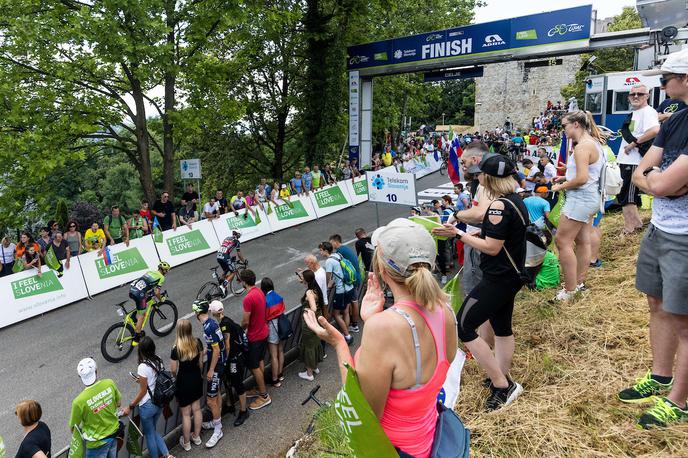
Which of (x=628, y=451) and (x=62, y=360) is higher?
(x=628, y=451)

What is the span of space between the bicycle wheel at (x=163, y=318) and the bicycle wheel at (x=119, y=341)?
619 mm

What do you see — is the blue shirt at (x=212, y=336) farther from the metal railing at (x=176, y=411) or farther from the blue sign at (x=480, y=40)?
the blue sign at (x=480, y=40)

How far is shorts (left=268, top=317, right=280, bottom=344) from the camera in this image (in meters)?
7.12

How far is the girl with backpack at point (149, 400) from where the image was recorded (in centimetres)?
561

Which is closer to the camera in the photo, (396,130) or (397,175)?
(397,175)

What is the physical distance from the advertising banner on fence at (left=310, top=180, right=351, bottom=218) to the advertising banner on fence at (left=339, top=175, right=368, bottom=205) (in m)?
0.27

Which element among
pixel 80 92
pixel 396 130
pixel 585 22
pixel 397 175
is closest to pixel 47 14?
pixel 80 92

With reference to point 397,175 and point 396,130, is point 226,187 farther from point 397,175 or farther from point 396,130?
point 397,175

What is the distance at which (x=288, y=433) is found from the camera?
6.04 metres

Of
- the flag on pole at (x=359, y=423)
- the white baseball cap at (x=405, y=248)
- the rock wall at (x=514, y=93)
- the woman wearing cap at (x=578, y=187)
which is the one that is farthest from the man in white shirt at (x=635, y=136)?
the rock wall at (x=514, y=93)

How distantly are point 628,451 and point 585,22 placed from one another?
1923cm

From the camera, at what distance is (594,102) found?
1752 cm

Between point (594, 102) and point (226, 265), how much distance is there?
1547 cm

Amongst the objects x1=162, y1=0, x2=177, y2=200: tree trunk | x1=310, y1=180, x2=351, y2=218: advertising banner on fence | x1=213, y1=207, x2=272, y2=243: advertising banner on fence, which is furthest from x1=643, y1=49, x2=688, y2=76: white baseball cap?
x1=310, y1=180, x2=351, y2=218: advertising banner on fence
